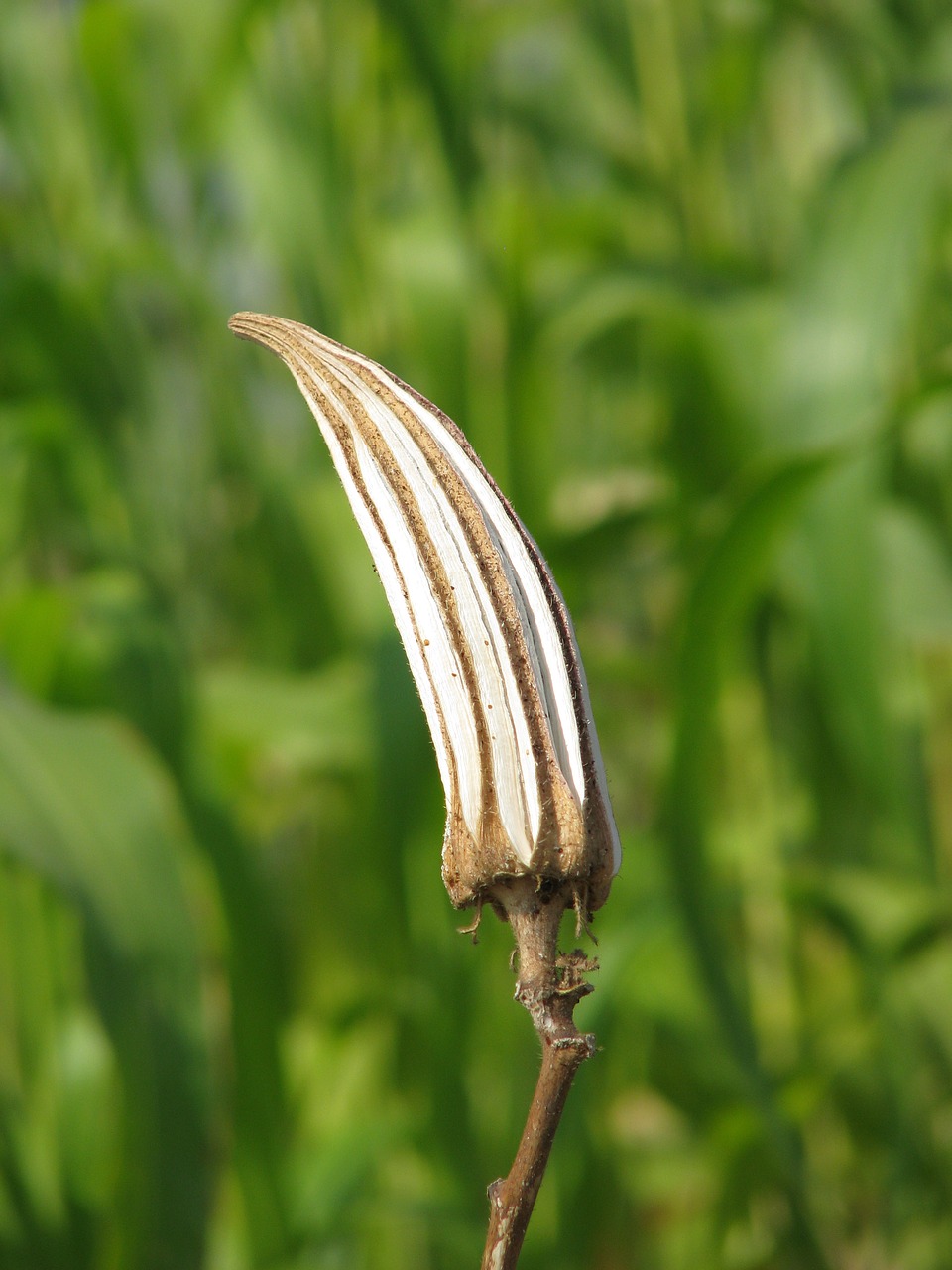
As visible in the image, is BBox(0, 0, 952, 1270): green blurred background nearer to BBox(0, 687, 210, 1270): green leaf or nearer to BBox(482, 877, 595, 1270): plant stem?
BBox(0, 687, 210, 1270): green leaf

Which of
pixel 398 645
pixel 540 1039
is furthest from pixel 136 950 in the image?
pixel 540 1039

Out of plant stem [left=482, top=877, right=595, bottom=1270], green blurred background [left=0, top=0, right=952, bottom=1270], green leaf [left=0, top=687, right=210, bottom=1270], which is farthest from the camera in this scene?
green blurred background [left=0, top=0, right=952, bottom=1270]

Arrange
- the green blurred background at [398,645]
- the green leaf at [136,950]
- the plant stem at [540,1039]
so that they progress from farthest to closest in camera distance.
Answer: the green blurred background at [398,645] → the green leaf at [136,950] → the plant stem at [540,1039]

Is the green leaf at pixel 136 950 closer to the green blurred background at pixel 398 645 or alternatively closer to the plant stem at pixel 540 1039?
the green blurred background at pixel 398 645

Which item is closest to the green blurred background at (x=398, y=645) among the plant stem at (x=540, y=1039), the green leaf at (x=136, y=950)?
the green leaf at (x=136, y=950)

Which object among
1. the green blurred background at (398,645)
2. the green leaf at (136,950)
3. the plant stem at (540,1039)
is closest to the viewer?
the plant stem at (540,1039)

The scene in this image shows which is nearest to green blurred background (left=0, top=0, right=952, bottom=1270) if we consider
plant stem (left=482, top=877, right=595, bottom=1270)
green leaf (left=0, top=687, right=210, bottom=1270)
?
green leaf (left=0, top=687, right=210, bottom=1270)
